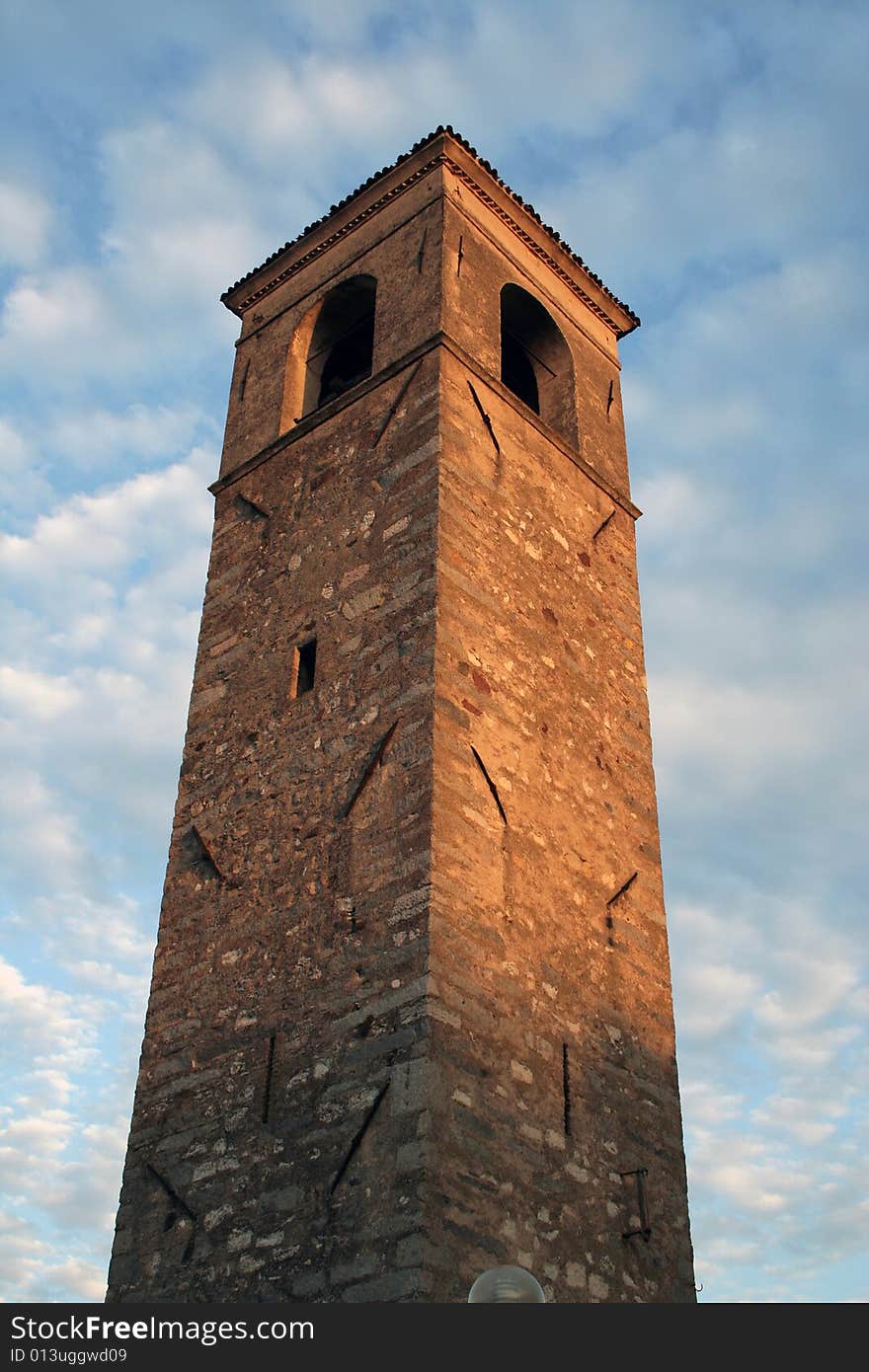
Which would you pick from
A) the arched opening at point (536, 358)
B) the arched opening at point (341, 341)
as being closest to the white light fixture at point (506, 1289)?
the arched opening at point (536, 358)

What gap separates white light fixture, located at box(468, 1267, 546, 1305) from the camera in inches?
182

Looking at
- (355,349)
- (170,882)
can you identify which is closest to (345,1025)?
(170,882)

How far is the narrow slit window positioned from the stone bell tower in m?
0.03

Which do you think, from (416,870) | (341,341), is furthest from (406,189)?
(416,870)

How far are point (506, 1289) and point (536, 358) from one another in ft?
38.7

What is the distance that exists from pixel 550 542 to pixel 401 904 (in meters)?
4.43

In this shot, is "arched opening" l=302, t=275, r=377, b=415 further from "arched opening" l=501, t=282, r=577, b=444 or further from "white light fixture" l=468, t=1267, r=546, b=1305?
"white light fixture" l=468, t=1267, r=546, b=1305

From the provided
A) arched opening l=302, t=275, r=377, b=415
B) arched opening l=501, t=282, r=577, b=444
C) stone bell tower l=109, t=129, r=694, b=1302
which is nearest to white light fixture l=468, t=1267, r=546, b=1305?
stone bell tower l=109, t=129, r=694, b=1302

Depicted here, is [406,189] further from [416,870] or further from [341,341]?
[416,870]

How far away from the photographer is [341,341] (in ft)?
48.1

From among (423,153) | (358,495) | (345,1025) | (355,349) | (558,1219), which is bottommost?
(558,1219)

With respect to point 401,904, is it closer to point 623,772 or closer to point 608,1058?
point 608,1058

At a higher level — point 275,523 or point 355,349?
point 355,349

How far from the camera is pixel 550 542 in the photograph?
1209 cm
